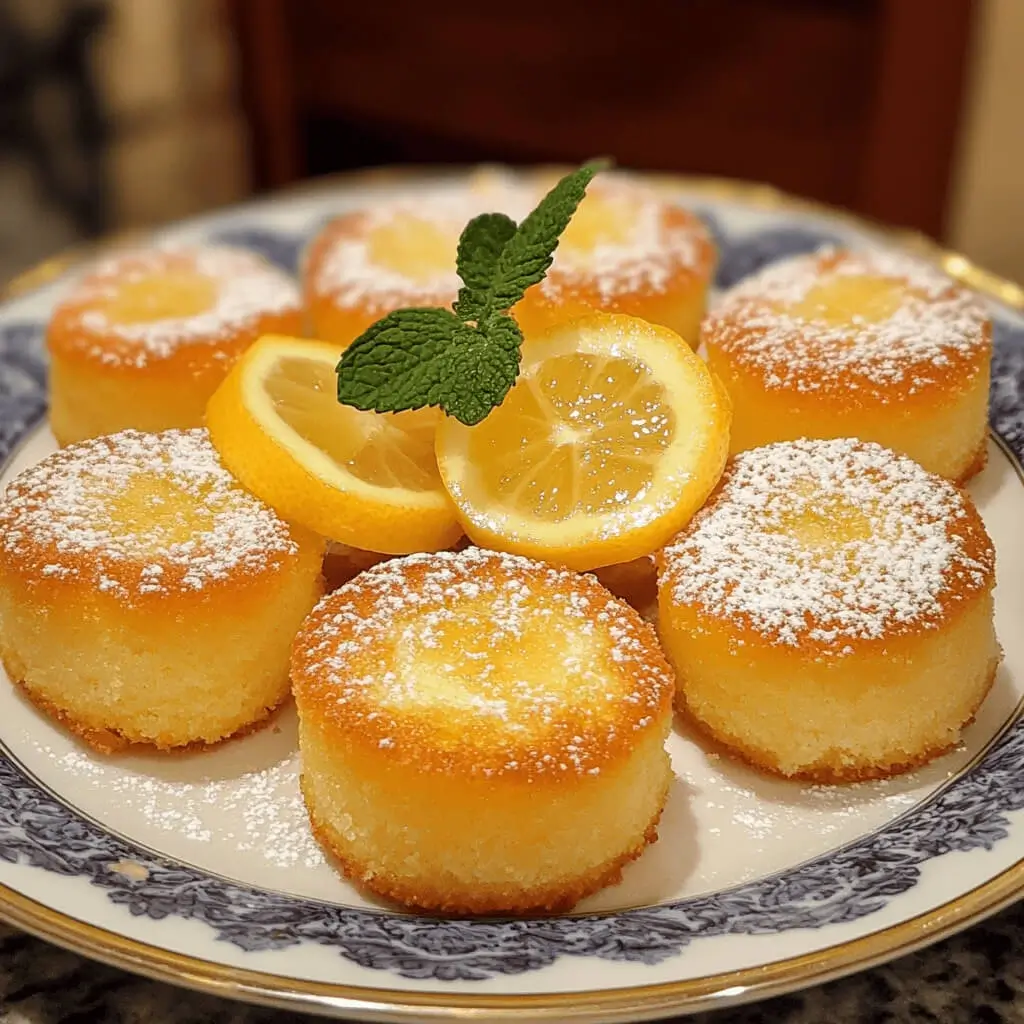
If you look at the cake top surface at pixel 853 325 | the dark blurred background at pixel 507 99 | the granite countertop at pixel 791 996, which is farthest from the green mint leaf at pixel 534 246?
the dark blurred background at pixel 507 99

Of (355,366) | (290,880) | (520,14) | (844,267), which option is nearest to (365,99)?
(520,14)

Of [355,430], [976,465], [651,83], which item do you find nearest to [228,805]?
[355,430]

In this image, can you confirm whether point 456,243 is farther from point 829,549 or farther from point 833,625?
point 833,625

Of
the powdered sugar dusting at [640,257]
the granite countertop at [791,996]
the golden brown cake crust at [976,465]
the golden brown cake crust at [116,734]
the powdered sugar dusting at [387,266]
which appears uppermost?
the powdered sugar dusting at [640,257]

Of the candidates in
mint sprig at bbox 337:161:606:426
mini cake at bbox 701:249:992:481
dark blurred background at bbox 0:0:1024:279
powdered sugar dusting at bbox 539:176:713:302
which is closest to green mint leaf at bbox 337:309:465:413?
mint sprig at bbox 337:161:606:426

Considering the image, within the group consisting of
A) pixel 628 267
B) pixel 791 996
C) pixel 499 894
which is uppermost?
pixel 628 267

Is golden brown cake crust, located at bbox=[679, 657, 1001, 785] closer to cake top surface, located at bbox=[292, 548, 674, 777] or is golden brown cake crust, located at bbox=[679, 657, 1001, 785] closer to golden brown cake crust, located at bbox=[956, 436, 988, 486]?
cake top surface, located at bbox=[292, 548, 674, 777]

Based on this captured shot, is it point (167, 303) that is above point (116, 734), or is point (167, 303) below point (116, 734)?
above

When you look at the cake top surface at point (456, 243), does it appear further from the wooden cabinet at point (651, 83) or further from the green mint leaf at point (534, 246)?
the wooden cabinet at point (651, 83)
